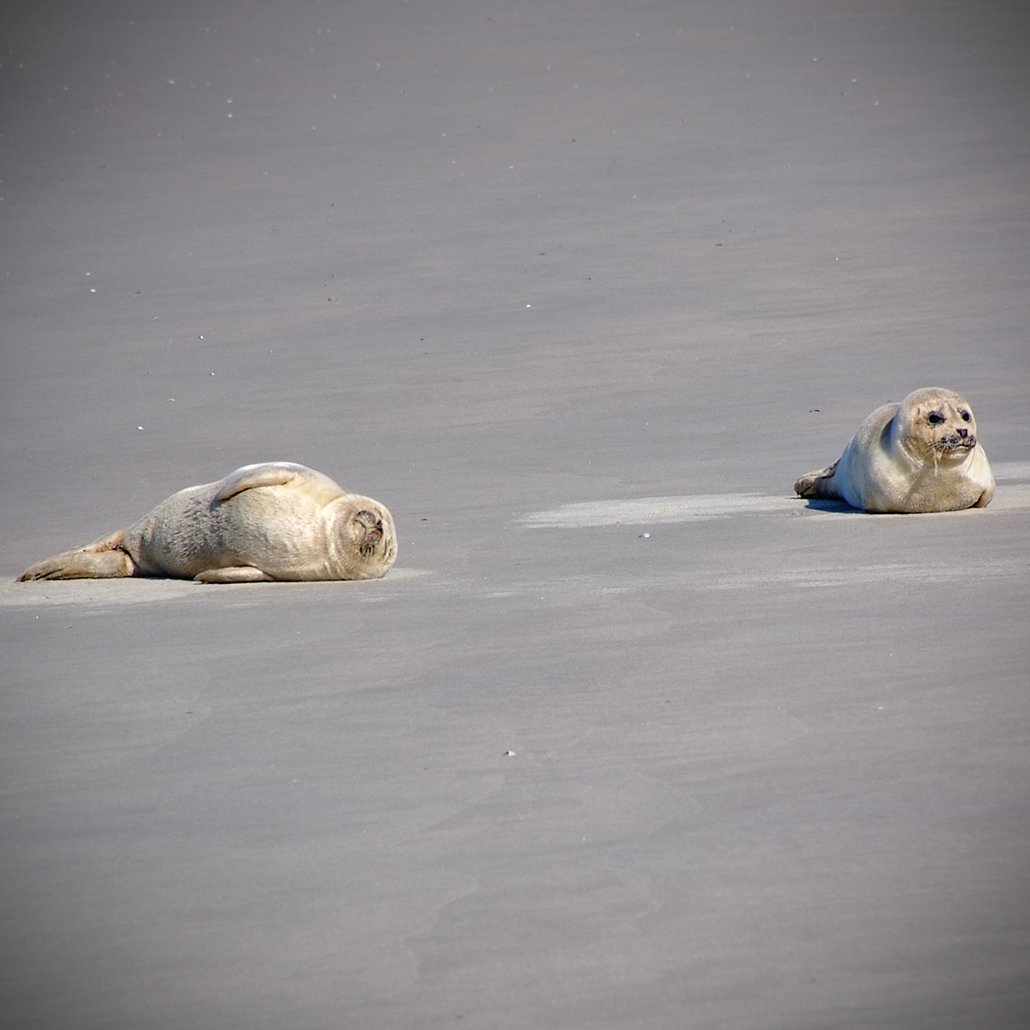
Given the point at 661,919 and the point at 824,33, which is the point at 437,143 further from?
the point at 661,919

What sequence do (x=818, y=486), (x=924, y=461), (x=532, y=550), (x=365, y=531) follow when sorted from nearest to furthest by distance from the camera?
(x=365, y=531), (x=532, y=550), (x=924, y=461), (x=818, y=486)

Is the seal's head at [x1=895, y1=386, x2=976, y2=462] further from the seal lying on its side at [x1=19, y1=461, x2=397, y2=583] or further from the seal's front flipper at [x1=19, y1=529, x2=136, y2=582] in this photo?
the seal's front flipper at [x1=19, y1=529, x2=136, y2=582]

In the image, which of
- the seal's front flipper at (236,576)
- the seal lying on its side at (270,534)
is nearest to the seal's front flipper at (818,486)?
the seal lying on its side at (270,534)

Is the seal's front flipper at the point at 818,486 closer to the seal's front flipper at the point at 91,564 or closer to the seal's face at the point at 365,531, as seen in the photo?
the seal's face at the point at 365,531

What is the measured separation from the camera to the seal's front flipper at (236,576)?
7.36m

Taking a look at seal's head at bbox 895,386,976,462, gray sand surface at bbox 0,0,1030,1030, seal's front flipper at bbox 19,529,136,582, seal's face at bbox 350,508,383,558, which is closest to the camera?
gray sand surface at bbox 0,0,1030,1030

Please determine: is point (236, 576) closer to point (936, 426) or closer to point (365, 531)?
point (365, 531)

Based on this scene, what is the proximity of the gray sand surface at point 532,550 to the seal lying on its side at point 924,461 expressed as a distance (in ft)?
0.80

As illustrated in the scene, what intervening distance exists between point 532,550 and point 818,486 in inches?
71.1

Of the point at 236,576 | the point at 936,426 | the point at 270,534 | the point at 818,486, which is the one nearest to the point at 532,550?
the point at 270,534

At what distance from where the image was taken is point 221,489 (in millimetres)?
7504

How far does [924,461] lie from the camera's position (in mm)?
8188

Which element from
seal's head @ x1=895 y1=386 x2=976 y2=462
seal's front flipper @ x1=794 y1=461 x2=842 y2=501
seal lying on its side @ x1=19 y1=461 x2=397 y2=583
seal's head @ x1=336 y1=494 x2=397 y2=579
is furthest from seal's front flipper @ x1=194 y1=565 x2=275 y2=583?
seal's head @ x1=895 y1=386 x2=976 y2=462

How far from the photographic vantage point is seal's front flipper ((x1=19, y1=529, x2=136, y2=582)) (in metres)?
7.62
